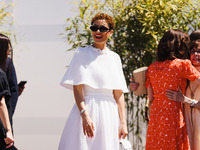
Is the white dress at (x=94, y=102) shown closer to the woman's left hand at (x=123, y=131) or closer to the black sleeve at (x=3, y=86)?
the woman's left hand at (x=123, y=131)

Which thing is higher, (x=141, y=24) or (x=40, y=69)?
(x=141, y=24)

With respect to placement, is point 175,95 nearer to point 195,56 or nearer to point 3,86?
point 195,56

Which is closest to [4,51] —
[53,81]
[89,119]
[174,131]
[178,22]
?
[89,119]

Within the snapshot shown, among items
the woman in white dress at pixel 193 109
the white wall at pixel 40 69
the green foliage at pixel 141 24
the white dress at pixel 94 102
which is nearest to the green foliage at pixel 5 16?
the white wall at pixel 40 69

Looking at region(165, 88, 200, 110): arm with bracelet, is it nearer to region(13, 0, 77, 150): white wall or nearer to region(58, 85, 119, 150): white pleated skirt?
region(58, 85, 119, 150): white pleated skirt

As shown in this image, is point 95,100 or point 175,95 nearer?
point 95,100

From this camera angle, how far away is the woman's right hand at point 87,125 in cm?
268

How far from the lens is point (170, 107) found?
3.17m

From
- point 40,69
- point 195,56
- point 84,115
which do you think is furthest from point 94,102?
point 40,69

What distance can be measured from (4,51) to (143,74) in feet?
3.89

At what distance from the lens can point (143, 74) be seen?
11.0ft

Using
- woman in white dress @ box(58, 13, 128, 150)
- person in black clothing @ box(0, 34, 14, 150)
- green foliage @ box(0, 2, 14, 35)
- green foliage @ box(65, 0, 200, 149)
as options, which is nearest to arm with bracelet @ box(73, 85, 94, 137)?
woman in white dress @ box(58, 13, 128, 150)

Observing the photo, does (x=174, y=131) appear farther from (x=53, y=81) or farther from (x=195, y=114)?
(x=53, y=81)

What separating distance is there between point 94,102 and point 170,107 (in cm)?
71
